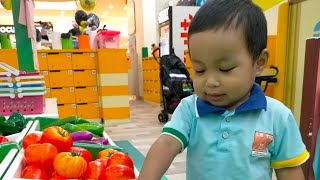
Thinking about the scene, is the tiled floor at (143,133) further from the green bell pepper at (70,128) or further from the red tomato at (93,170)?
the red tomato at (93,170)

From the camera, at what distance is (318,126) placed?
41.1 inches

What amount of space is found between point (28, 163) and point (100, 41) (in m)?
3.64

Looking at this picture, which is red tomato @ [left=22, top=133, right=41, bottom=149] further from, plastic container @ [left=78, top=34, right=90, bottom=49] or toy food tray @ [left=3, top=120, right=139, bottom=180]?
plastic container @ [left=78, top=34, right=90, bottom=49]

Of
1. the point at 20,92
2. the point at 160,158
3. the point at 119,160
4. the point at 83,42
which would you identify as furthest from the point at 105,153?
the point at 83,42

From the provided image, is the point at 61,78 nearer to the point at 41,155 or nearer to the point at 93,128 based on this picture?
the point at 93,128

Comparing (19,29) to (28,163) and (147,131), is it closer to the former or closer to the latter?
(28,163)

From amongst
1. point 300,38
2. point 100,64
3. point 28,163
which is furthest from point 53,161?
point 100,64

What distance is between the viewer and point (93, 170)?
2.83ft

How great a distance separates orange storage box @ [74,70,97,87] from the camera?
13.9 feet

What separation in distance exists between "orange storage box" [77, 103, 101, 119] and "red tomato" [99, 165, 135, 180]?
11.9 ft

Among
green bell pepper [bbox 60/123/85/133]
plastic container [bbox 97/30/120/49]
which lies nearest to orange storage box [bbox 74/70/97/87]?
plastic container [bbox 97/30/120/49]

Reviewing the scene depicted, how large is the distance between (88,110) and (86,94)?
0.83 feet

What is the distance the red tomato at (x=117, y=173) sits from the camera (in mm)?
795

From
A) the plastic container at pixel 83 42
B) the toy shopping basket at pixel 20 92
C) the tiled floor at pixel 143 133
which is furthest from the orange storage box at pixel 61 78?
the toy shopping basket at pixel 20 92
